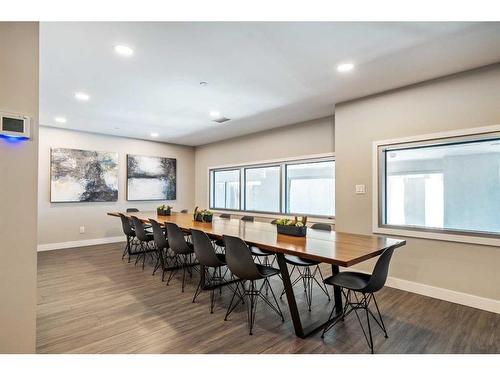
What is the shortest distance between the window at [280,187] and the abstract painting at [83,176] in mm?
2547

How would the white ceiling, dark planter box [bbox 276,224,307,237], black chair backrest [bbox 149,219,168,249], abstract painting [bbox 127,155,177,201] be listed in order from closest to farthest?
the white ceiling
dark planter box [bbox 276,224,307,237]
black chair backrest [bbox 149,219,168,249]
abstract painting [bbox 127,155,177,201]

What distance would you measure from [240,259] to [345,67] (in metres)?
2.32

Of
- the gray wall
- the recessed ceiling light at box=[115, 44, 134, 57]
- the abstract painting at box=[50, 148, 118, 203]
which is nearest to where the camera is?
the gray wall

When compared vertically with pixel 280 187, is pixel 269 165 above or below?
above

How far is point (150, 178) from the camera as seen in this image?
A: 22.3 ft

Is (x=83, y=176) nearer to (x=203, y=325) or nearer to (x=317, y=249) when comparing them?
(x=203, y=325)

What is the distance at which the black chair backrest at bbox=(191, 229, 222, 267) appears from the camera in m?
2.65

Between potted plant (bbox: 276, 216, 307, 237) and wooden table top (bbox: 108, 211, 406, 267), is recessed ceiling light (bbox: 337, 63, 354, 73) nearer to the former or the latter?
potted plant (bbox: 276, 216, 307, 237)

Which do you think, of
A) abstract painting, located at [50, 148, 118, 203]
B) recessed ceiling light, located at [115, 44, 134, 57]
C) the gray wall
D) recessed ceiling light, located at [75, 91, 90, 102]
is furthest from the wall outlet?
abstract painting, located at [50, 148, 118, 203]

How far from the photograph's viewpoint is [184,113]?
4.52 metres

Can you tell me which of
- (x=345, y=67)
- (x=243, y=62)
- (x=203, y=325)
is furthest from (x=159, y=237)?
(x=345, y=67)

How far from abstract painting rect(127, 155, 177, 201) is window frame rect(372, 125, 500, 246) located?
538 cm

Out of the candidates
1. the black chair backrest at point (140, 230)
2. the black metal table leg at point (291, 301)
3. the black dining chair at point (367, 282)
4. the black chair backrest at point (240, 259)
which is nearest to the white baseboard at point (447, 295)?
the black dining chair at point (367, 282)

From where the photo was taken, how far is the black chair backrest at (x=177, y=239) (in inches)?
125
